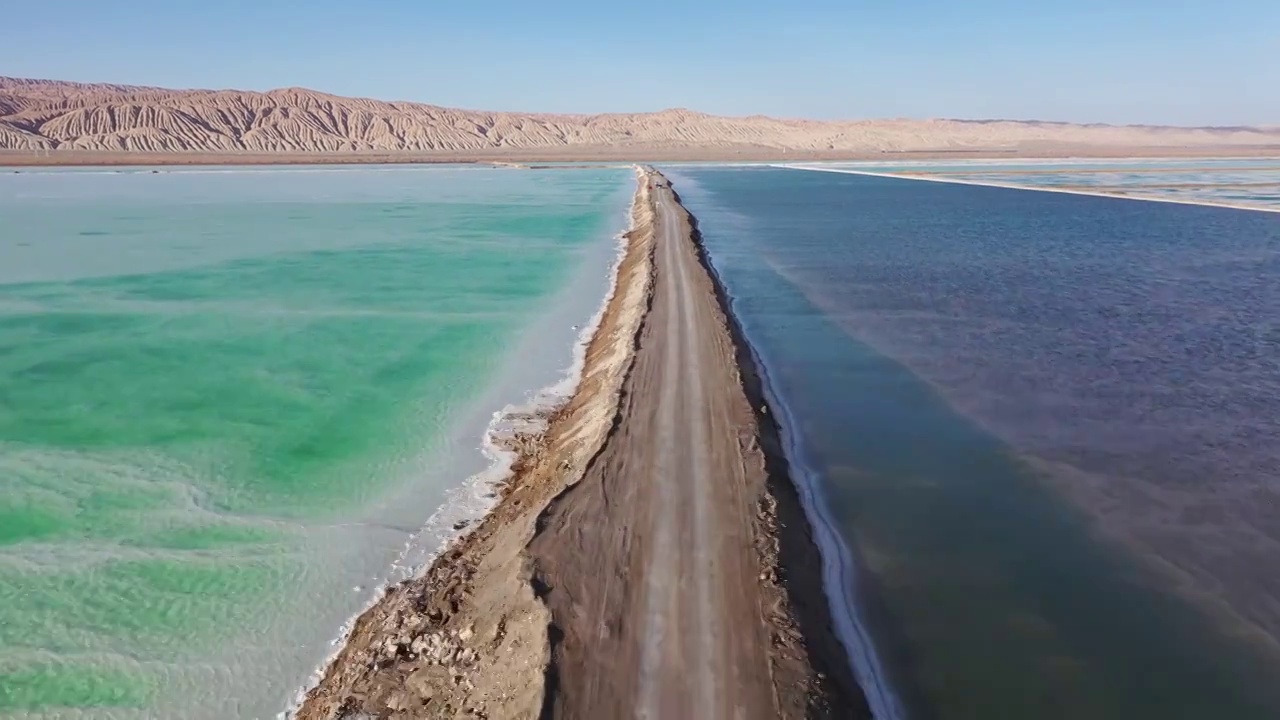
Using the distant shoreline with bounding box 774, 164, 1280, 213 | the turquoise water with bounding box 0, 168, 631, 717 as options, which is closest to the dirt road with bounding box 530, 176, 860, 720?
the turquoise water with bounding box 0, 168, 631, 717

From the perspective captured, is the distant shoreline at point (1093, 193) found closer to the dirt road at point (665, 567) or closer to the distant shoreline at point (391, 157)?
the dirt road at point (665, 567)

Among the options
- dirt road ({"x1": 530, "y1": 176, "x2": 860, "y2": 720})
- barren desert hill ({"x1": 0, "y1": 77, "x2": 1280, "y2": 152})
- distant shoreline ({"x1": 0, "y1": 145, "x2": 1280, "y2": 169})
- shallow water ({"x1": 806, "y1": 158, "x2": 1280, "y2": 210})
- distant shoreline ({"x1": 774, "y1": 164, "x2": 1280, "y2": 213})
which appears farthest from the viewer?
barren desert hill ({"x1": 0, "y1": 77, "x2": 1280, "y2": 152})

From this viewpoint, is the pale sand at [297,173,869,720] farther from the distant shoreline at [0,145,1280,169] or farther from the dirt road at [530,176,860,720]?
the distant shoreline at [0,145,1280,169]

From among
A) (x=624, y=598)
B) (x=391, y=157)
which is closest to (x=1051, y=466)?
(x=624, y=598)

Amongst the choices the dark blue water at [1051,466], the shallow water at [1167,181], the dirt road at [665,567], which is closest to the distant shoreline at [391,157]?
the shallow water at [1167,181]

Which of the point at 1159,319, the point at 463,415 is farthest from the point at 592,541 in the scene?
the point at 1159,319

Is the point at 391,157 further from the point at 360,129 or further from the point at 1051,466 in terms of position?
the point at 1051,466
